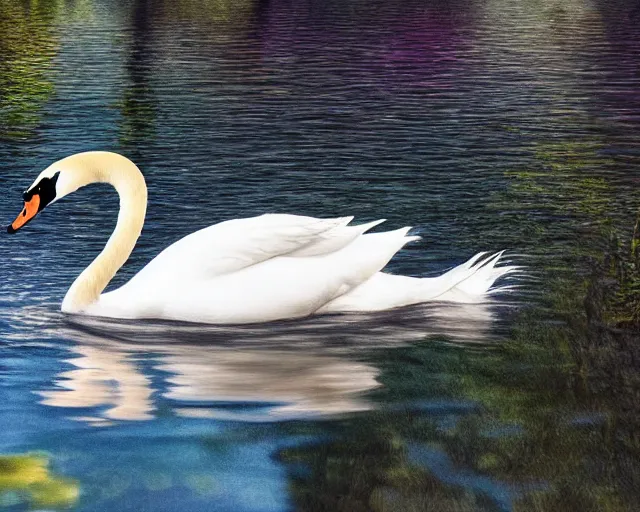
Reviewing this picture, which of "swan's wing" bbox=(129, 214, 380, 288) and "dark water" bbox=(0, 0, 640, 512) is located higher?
"swan's wing" bbox=(129, 214, 380, 288)

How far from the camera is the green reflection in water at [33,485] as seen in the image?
698 centimetres

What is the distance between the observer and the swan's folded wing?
9930 millimetres

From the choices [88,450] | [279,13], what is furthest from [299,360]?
[279,13]

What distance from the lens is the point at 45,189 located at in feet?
34.8

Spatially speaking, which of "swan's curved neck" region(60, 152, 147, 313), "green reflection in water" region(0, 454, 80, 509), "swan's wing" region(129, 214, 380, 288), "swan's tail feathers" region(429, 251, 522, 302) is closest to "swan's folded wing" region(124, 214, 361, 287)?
"swan's wing" region(129, 214, 380, 288)

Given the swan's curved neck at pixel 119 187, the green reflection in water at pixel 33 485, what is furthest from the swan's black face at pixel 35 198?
the green reflection in water at pixel 33 485

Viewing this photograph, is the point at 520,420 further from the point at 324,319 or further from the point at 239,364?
the point at 324,319

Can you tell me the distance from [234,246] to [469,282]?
1.83 m

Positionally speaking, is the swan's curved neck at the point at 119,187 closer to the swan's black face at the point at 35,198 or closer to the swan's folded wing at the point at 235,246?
the swan's black face at the point at 35,198

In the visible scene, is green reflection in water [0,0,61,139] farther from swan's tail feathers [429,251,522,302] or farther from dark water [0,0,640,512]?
swan's tail feathers [429,251,522,302]

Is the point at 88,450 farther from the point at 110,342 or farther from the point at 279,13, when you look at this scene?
the point at 279,13

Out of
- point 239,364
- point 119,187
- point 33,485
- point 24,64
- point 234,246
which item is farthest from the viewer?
point 24,64

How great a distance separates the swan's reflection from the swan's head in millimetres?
908

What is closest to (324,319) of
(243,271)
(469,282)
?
(243,271)
